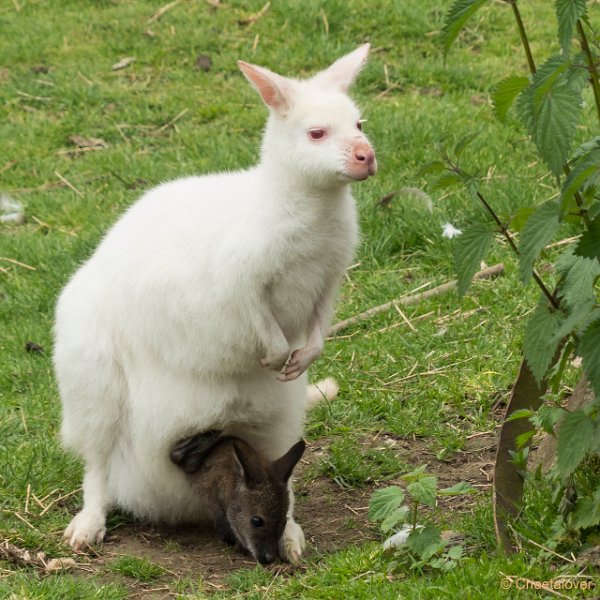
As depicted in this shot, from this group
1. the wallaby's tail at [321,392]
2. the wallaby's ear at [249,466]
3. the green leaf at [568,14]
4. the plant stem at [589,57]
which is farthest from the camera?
the wallaby's tail at [321,392]

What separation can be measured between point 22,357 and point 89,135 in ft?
9.02

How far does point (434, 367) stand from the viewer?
535cm

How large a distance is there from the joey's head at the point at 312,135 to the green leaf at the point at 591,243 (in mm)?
957

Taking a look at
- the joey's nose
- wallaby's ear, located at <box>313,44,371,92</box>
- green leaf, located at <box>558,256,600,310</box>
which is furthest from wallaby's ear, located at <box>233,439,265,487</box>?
green leaf, located at <box>558,256,600,310</box>

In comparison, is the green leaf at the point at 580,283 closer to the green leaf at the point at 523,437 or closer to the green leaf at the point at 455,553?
the green leaf at the point at 523,437

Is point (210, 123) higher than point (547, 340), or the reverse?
point (547, 340)

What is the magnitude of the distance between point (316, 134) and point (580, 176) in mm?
1229

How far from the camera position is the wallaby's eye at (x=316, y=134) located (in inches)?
153

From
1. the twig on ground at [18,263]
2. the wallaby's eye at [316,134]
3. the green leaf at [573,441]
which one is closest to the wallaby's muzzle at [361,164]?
the wallaby's eye at [316,134]

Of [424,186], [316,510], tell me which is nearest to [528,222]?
[316,510]

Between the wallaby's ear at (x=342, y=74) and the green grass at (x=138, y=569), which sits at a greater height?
the wallaby's ear at (x=342, y=74)

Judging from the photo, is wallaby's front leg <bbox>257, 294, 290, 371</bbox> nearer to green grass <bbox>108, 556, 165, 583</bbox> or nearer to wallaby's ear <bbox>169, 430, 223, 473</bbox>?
wallaby's ear <bbox>169, 430, 223, 473</bbox>

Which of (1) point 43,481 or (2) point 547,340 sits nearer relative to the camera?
(2) point 547,340

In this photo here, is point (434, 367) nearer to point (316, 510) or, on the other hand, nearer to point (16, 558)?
point (316, 510)
